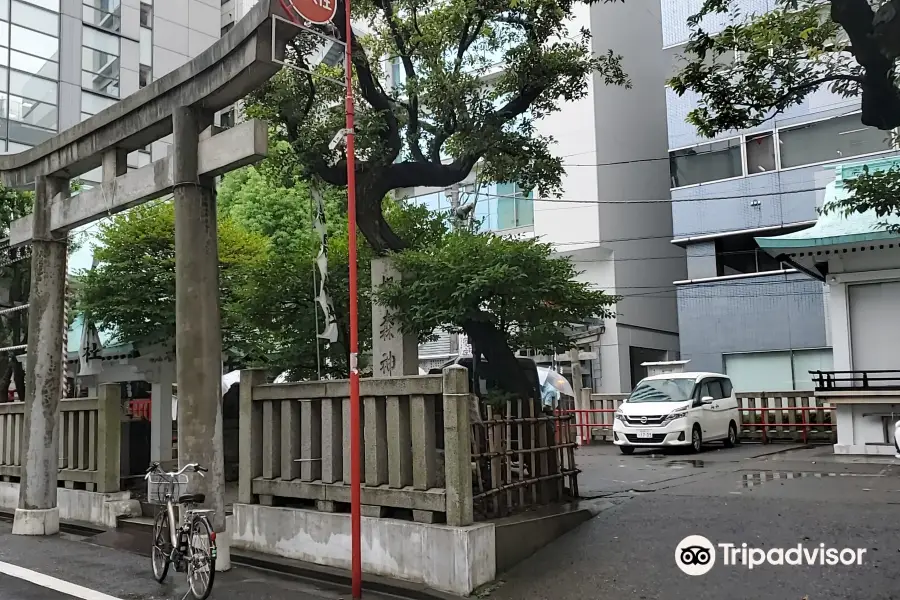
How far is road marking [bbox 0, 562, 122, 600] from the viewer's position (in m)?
7.91

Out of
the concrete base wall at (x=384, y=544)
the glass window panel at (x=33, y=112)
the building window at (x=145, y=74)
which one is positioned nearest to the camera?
the concrete base wall at (x=384, y=544)

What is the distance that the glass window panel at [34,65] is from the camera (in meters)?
31.1

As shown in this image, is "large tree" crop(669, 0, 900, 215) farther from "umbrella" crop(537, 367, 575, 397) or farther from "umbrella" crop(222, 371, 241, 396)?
"umbrella" crop(222, 371, 241, 396)

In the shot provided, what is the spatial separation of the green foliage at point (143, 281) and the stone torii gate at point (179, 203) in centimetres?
354

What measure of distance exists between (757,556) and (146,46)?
3744 cm

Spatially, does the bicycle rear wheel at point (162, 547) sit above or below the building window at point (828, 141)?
below

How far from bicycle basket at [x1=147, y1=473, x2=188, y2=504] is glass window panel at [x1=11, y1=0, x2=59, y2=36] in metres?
29.6

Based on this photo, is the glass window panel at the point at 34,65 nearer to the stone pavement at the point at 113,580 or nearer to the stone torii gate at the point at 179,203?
the stone torii gate at the point at 179,203

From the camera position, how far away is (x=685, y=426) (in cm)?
1661

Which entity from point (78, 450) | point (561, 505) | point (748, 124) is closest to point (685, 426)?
point (561, 505)

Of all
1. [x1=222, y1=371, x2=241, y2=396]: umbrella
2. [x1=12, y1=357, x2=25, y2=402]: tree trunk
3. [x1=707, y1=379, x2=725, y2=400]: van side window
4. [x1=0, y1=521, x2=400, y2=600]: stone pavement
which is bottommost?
[x1=0, y1=521, x2=400, y2=600]: stone pavement

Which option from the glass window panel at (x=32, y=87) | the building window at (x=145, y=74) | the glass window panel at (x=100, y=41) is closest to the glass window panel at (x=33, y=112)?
the glass window panel at (x=32, y=87)

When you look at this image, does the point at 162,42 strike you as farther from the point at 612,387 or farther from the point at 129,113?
the point at 129,113

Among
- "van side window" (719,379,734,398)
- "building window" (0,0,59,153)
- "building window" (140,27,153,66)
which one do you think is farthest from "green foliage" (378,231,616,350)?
"building window" (140,27,153,66)
